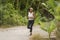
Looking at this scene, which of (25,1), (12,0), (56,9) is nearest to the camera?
(56,9)

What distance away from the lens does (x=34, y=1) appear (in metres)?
34.5

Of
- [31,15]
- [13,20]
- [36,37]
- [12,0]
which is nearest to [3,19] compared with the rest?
[13,20]

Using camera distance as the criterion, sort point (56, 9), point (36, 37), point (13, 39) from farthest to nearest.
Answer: point (13, 39)
point (36, 37)
point (56, 9)

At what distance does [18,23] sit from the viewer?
26562 mm

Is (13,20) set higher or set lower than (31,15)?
lower

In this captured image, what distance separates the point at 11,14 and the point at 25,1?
7261mm

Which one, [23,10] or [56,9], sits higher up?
[56,9]

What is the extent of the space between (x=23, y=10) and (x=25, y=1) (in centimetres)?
134

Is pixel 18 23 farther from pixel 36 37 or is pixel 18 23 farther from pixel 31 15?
pixel 36 37

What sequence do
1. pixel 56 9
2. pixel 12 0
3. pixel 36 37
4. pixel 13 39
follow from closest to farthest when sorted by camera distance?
pixel 56 9
pixel 36 37
pixel 13 39
pixel 12 0

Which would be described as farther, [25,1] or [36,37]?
[25,1]

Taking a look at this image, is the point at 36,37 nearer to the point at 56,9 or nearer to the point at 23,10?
the point at 56,9

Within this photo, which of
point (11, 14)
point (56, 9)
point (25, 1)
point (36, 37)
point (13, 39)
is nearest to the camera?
point (56, 9)

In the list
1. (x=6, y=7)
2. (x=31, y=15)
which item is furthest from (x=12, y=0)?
(x=31, y=15)
